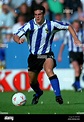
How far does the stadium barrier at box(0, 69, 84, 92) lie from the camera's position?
13.7 m

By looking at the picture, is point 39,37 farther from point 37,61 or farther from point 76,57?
point 76,57

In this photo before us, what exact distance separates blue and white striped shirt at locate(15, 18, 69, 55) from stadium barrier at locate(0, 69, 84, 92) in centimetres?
382

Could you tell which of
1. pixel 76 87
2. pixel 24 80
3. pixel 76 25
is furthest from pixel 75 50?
pixel 24 80

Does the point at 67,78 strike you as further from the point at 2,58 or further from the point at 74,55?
the point at 2,58

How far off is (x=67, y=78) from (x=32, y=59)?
12.9ft

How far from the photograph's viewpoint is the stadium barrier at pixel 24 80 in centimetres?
1367

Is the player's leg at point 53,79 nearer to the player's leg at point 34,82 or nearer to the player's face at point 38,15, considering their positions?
the player's leg at point 34,82

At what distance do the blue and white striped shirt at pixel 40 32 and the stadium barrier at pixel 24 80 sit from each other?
3.82 metres

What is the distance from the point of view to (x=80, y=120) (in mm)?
5902

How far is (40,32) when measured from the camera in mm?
9789

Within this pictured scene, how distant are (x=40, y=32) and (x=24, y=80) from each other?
4.09 metres

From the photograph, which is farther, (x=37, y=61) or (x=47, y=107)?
(x=37, y=61)

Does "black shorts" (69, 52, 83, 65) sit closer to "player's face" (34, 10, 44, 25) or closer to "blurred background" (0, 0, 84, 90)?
"blurred background" (0, 0, 84, 90)

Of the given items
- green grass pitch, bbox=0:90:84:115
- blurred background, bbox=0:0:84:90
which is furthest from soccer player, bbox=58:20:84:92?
green grass pitch, bbox=0:90:84:115
